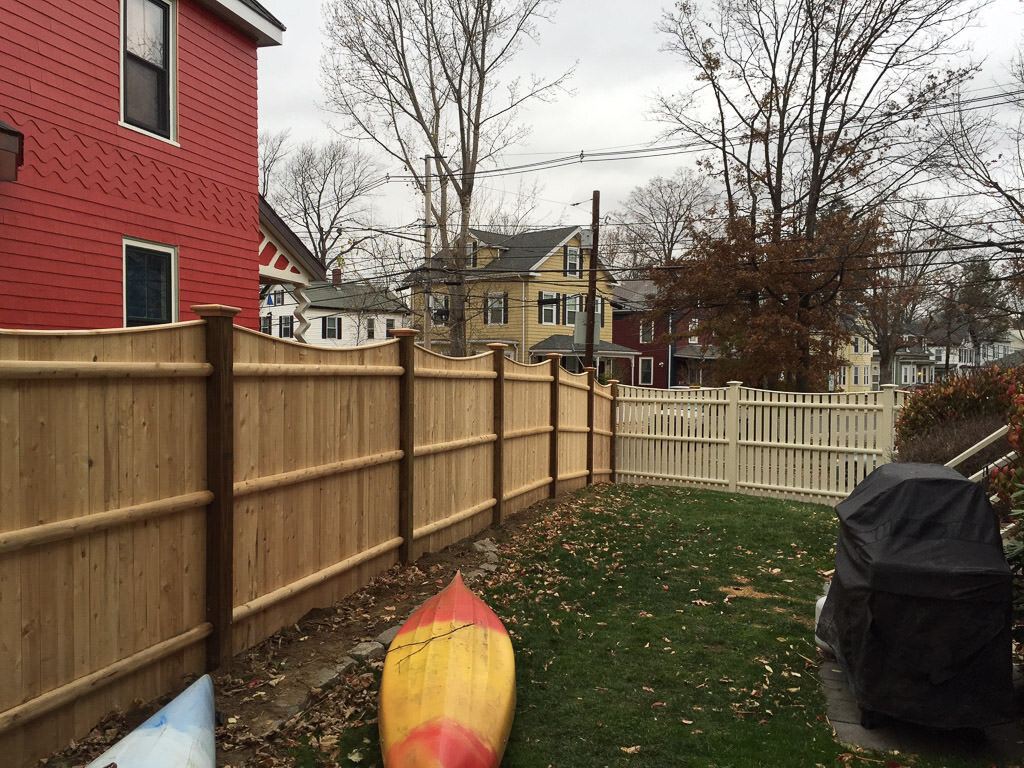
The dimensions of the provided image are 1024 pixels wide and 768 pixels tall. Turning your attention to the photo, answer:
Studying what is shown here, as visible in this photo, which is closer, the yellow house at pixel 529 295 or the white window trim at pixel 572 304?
the yellow house at pixel 529 295

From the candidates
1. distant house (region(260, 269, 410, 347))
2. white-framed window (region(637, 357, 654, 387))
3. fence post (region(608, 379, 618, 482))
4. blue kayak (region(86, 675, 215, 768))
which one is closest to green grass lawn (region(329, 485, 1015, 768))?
blue kayak (region(86, 675, 215, 768))

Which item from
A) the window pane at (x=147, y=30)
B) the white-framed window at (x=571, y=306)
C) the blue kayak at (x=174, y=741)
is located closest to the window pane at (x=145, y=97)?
the window pane at (x=147, y=30)

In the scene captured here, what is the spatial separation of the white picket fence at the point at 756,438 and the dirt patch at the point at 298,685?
8.57m

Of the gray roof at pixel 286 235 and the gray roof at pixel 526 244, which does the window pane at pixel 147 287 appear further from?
the gray roof at pixel 526 244

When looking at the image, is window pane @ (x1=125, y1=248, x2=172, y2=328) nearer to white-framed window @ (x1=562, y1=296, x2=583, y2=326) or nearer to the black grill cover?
the black grill cover

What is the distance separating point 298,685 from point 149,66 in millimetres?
8005

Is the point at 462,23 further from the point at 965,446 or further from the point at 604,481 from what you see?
the point at 965,446

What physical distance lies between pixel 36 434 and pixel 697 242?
21031 mm

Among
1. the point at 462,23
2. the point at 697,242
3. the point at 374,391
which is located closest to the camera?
the point at 374,391

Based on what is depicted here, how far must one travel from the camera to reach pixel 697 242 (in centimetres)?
2289

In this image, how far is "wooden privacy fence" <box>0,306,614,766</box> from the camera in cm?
360

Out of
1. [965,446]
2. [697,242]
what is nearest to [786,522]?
[965,446]

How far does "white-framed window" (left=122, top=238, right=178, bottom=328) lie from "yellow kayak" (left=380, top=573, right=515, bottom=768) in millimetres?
6216

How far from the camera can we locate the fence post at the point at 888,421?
491 inches
